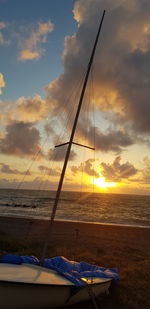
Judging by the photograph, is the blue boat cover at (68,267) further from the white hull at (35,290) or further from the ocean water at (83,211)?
the ocean water at (83,211)

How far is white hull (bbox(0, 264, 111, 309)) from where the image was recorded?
21.4ft

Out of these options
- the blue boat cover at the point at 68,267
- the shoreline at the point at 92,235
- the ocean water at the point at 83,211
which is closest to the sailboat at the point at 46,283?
the blue boat cover at the point at 68,267

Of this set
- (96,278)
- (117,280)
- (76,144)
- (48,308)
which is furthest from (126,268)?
(76,144)

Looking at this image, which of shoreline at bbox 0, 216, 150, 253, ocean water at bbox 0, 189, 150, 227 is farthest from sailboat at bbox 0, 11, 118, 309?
ocean water at bbox 0, 189, 150, 227

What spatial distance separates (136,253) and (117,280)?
7.69 metres

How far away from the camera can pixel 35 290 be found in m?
6.85

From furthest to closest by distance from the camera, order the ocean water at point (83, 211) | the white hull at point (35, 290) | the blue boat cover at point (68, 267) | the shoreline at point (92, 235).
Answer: the ocean water at point (83, 211), the shoreline at point (92, 235), the blue boat cover at point (68, 267), the white hull at point (35, 290)

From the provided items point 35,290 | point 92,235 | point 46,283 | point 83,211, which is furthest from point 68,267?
point 83,211

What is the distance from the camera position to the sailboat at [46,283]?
6.60m

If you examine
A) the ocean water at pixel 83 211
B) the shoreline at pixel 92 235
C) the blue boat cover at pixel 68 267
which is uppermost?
the ocean water at pixel 83 211

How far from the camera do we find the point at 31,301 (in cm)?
689

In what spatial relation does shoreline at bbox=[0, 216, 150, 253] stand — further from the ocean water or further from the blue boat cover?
the blue boat cover

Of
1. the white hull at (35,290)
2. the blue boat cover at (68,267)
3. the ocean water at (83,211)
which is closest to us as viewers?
the white hull at (35,290)

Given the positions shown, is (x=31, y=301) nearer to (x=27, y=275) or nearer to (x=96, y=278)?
(x=27, y=275)
